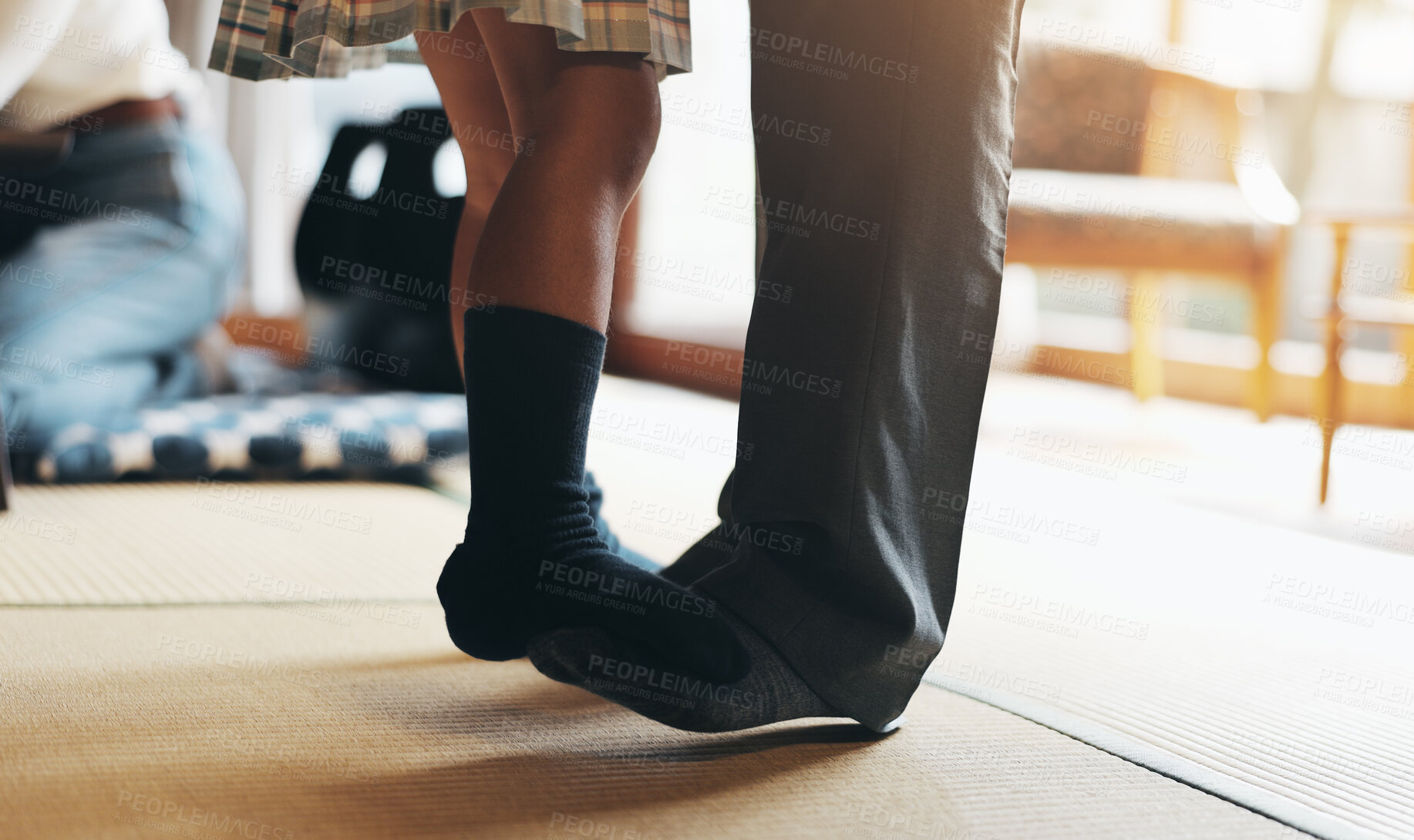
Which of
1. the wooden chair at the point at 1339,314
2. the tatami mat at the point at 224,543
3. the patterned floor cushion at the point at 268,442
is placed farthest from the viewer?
the wooden chair at the point at 1339,314

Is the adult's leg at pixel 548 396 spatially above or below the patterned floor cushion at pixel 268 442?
above

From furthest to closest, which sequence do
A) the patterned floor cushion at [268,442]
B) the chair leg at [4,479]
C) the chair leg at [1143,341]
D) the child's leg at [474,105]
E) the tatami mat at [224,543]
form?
the chair leg at [1143,341], the patterned floor cushion at [268,442], the chair leg at [4,479], the tatami mat at [224,543], the child's leg at [474,105]

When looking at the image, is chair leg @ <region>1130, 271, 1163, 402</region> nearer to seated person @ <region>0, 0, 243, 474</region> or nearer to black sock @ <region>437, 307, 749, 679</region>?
seated person @ <region>0, 0, 243, 474</region>

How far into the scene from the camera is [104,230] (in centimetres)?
157

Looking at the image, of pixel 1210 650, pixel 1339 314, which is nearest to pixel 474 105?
pixel 1210 650

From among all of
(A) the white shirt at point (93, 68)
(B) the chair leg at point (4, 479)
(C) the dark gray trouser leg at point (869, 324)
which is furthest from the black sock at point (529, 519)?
(A) the white shirt at point (93, 68)

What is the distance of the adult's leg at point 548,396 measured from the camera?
0.58m

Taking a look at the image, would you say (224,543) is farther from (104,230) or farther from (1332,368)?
(1332,368)

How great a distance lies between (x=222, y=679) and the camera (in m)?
0.74

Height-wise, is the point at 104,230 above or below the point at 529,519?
above

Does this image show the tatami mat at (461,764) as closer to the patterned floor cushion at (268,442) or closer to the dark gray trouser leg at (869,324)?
the dark gray trouser leg at (869,324)

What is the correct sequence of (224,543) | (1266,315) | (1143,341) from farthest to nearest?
(1143,341) < (1266,315) < (224,543)

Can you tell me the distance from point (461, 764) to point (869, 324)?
34cm

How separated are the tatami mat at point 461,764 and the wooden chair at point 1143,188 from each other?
1.41 m
